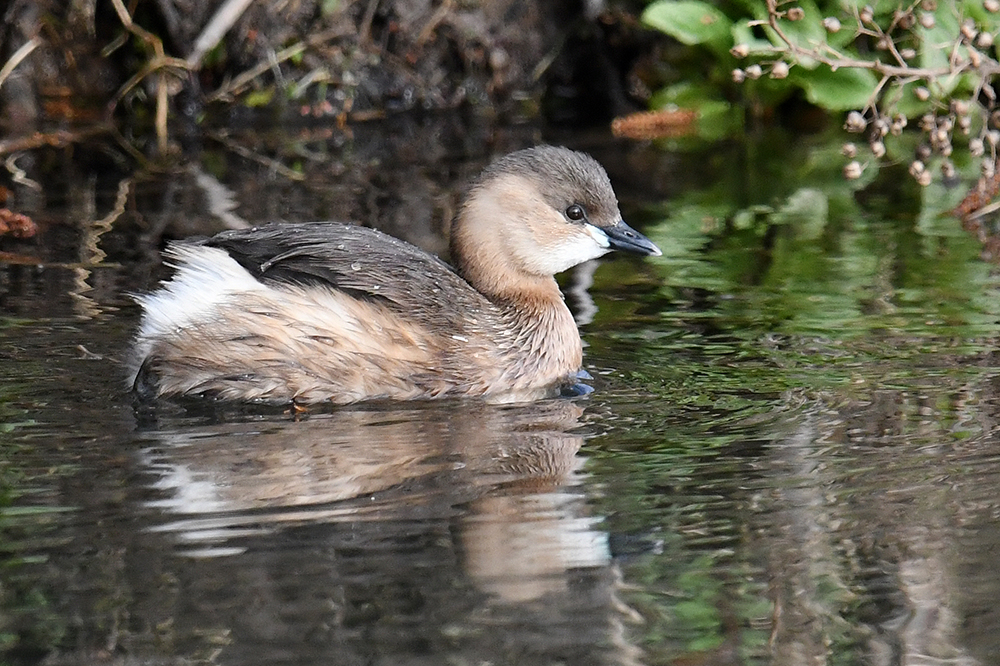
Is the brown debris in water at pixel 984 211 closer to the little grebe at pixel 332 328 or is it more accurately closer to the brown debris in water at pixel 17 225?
the little grebe at pixel 332 328

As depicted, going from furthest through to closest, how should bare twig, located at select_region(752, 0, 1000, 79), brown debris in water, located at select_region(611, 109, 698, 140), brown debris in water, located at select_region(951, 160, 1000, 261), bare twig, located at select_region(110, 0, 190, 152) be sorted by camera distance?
brown debris in water, located at select_region(611, 109, 698, 140) < bare twig, located at select_region(110, 0, 190, 152) < brown debris in water, located at select_region(951, 160, 1000, 261) < bare twig, located at select_region(752, 0, 1000, 79)

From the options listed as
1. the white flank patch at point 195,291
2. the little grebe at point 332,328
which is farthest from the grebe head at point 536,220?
the white flank patch at point 195,291

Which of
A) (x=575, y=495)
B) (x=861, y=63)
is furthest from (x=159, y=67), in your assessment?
(x=575, y=495)

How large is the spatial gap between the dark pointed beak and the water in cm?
30

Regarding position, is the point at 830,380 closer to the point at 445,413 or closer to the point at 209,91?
the point at 445,413

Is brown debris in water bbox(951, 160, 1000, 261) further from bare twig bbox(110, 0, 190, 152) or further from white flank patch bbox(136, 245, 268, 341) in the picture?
bare twig bbox(110, 0, 190, 152)

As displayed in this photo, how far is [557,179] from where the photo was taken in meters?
5.23

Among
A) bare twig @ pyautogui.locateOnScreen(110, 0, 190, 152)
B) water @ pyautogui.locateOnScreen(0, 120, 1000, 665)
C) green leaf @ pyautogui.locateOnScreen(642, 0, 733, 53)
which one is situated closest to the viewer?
water @ pyautogui.locateOnScreen(0, 120, 1000, 665)

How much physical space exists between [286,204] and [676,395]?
3557 millimetres

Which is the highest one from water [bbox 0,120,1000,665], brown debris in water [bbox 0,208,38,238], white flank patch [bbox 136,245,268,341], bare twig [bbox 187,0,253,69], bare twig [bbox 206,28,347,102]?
bare twig [bbox 187,0,253,69]

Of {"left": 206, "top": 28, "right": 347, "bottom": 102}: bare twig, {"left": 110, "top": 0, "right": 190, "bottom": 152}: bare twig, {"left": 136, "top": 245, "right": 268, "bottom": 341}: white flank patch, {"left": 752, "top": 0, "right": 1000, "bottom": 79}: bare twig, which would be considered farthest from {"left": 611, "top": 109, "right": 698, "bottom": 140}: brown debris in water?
{"left": 136, "top": 245, "right": 268, "bottom": 341}: white flank patch

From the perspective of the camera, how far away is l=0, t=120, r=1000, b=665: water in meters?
3.00

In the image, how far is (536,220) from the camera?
5.23 metres

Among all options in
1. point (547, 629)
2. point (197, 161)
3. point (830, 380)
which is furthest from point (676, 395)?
point (197, 161)
